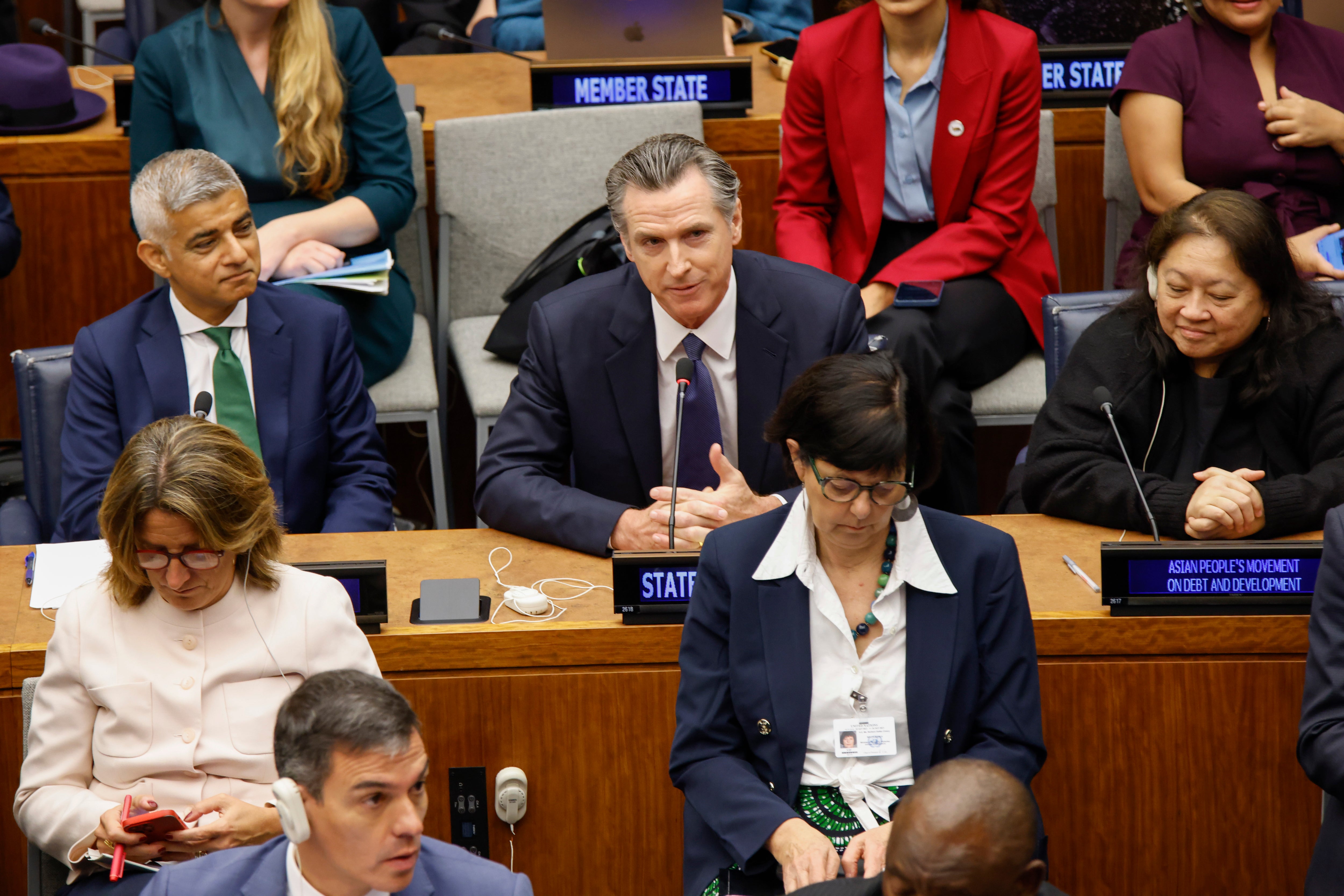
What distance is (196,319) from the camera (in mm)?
2781

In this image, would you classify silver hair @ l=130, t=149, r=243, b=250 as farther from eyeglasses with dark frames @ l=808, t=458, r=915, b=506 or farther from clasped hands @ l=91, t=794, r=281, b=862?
eyeglasses with dark frames @ l=808, t=458, r=915, b=506

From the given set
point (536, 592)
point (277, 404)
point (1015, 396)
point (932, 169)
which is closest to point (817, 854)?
point (536, 592)

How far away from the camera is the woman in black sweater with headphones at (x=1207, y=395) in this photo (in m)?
2.35

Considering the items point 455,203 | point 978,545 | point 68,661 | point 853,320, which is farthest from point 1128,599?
point 455,203

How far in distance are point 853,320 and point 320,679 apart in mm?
1341

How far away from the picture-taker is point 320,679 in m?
1.60

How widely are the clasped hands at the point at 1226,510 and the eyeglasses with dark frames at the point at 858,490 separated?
628mm

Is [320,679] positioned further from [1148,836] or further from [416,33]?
[416,33]

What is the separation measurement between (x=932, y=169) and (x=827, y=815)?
1799 mm

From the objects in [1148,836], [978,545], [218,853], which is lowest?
[1148,836]

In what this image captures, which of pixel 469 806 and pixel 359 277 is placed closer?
pixel 469 806

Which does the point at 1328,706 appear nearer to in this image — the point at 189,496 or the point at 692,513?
the point at 692,513

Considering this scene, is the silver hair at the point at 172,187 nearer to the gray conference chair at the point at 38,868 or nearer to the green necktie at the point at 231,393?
the green necktie at the point at 231,393

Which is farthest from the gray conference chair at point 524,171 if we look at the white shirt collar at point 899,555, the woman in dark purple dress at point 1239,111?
the white shirt collar at point 899,555
